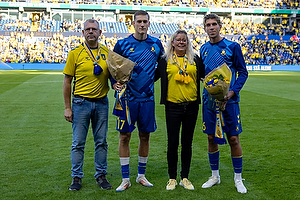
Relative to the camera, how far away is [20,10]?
48.4m

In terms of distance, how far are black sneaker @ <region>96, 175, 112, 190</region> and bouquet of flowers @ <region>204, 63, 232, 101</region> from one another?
175cm

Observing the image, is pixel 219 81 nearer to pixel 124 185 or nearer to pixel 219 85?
pixel 219 85

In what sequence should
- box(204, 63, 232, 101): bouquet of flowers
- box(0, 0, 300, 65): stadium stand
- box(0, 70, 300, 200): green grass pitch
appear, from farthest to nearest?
box(0, 0, 300, 65): stadium stand → box(0, 70, 300, 200): green grass pitch → box(204, 63, 232, 101): bouquet of flowers

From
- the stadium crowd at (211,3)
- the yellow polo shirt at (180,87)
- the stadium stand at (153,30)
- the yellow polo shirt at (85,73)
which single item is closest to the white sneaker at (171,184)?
the yellow polo shirt at (180,87)

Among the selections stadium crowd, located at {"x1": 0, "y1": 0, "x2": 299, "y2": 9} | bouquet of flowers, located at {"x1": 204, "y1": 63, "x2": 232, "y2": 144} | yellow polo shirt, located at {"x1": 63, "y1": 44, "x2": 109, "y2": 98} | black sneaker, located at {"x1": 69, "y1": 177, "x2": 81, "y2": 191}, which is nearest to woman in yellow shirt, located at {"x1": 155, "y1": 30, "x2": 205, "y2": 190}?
bouquet of flowers, located at {"x1": 204, "y1": 63, "x2": 232, "y2": 144}

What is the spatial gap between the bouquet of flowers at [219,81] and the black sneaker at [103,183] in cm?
175

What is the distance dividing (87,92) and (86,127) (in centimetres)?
47

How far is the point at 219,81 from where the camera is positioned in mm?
4406

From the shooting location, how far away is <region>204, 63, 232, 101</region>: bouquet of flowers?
4418 mm

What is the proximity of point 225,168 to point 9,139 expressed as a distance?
14.6 feet

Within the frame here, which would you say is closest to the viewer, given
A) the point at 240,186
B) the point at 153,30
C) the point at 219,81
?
the point at 219,81

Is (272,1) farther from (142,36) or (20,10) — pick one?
(142,36)

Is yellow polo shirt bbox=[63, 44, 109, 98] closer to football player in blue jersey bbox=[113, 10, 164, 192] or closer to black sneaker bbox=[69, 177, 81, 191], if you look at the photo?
football player in blue jersey bbox=[113, 10, 164, 192]

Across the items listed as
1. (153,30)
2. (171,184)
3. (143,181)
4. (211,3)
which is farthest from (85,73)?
(211,3)
